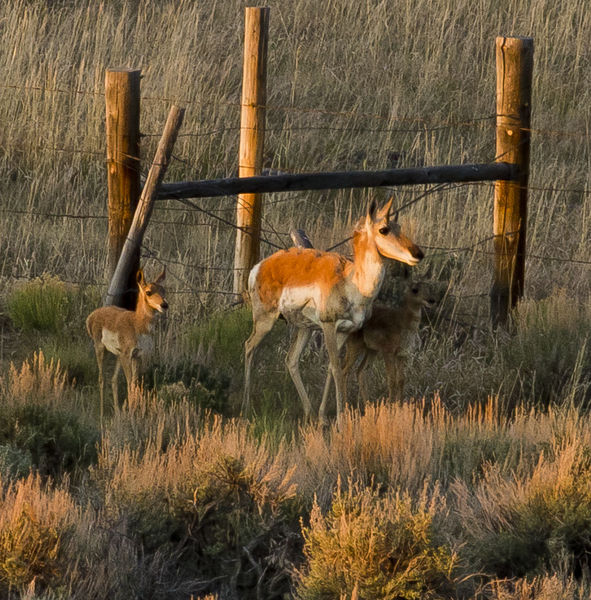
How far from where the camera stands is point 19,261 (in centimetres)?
1068

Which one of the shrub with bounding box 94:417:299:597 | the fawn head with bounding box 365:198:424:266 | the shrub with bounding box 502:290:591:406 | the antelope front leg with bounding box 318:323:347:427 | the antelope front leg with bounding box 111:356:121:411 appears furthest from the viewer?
the shrub with bounding box 502:290:591:406

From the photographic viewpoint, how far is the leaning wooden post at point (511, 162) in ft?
30.4

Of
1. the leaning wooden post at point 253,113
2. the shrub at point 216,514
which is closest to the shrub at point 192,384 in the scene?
the leaning wooden post at point 253,113

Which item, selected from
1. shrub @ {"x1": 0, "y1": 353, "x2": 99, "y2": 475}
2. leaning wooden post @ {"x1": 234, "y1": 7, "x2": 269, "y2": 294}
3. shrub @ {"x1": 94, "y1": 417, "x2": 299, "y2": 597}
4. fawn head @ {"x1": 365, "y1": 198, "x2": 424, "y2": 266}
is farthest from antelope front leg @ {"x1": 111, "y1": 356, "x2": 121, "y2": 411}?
fawn head @ {"x1": 365, "y1": 198, "x2": 424, "y2": 266}

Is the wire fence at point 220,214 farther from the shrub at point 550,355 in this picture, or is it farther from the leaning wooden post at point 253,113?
the shrub at point 550,355

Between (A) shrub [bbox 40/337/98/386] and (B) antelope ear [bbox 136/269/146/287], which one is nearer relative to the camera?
(B) antelope ear [bbox 136/269/146/287]

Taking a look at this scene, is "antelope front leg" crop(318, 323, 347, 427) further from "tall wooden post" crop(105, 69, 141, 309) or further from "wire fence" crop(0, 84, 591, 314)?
"tall wooden post" crop(105, 69, 141, 309)

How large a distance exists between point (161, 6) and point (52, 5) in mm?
1488

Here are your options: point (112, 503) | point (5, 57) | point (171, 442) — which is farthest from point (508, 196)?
point (5, 57)

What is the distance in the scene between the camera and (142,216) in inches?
323

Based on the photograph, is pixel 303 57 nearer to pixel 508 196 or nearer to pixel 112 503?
pixel 508 196

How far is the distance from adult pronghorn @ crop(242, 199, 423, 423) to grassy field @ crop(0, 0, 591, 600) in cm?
37

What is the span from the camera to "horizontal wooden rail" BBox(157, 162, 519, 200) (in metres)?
8.36

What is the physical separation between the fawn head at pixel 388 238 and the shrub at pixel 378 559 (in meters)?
2.21
